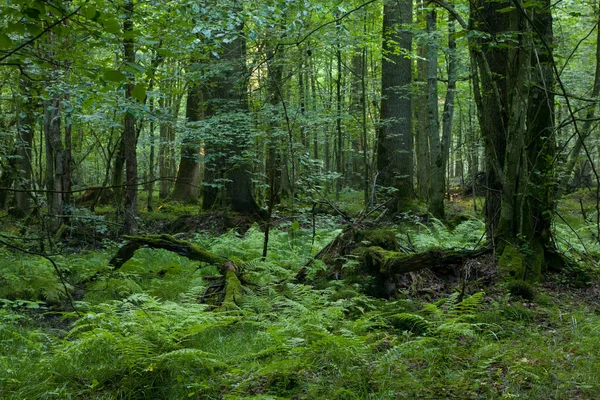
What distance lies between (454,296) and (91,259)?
677 cm

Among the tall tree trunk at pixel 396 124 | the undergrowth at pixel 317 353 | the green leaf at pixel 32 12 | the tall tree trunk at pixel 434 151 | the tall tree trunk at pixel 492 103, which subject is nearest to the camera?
the green leaf at pixel 32 12

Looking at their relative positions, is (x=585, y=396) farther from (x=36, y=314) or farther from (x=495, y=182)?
(x=36, y=314)

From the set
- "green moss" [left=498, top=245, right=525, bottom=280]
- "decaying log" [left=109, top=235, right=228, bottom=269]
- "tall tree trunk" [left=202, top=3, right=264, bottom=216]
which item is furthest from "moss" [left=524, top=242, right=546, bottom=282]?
"tall tree trunk" [left=202, top=3, right=264, bottom=216]

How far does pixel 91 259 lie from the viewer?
9.28m

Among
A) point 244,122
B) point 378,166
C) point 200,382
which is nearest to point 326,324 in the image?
point 200,382

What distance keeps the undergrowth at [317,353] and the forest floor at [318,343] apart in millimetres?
14

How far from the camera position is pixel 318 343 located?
4121 mm

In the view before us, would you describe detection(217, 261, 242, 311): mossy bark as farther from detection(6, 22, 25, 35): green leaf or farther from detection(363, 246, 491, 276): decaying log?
detection(6, 22, 25, 35): green leaf

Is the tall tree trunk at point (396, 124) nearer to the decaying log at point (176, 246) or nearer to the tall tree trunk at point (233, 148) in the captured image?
the tall tree trunk at point (233, 148)

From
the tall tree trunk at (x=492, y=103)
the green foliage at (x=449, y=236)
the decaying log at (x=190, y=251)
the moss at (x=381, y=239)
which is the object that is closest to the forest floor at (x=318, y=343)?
the decaying log at (x=190, y=251)

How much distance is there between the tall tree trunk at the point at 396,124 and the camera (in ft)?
42.5

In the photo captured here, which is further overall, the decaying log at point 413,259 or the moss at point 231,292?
the decaying log at point 413,259

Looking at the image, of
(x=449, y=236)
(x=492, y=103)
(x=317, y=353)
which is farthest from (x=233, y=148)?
(x=317, y=353)

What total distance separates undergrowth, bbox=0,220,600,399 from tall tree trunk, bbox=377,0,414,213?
7139 millimetres
